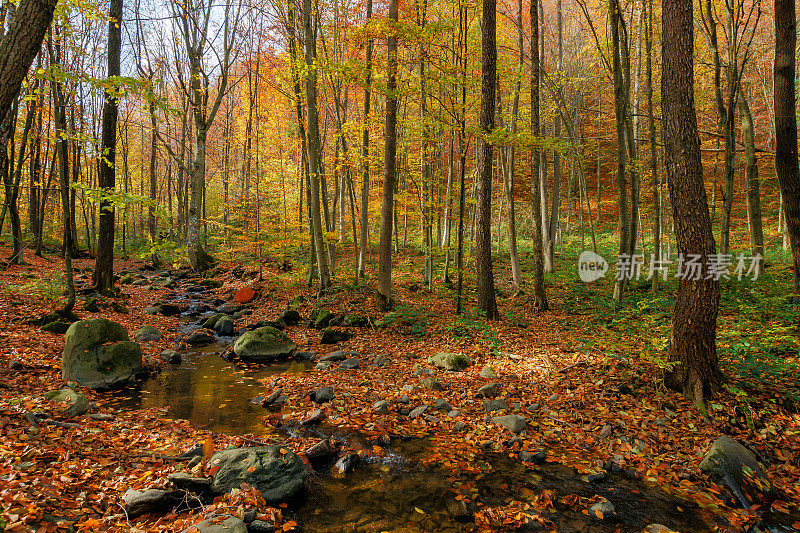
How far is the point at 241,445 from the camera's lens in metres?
4.59

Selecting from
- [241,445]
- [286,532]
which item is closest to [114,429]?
[241,445]

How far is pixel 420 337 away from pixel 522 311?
11.3 feet

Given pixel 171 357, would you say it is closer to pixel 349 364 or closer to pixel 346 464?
pixel 349 364

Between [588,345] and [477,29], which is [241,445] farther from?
[477,29]

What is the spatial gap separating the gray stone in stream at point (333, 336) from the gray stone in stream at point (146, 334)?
384cm

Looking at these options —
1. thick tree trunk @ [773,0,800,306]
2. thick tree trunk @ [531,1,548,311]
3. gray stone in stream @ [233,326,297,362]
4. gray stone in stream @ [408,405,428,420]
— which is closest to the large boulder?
gray stone in stream @ [233,326,297,362]

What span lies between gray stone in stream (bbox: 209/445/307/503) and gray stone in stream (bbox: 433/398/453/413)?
2.35 m

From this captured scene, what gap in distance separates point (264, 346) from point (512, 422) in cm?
567

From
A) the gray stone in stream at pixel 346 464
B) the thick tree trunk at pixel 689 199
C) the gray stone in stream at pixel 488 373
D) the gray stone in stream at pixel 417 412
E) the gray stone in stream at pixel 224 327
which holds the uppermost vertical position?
the thick tree trunk at pixel 689 199

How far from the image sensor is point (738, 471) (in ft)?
12.6

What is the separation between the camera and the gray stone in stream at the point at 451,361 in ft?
23.8

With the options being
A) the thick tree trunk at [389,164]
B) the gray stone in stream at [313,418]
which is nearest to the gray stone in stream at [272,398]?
the gray stone in stream at [313,418]

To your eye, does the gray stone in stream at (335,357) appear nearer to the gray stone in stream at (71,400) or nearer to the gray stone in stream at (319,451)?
the gray stone in stream at (319,451)

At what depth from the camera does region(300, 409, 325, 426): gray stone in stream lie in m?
5.33
